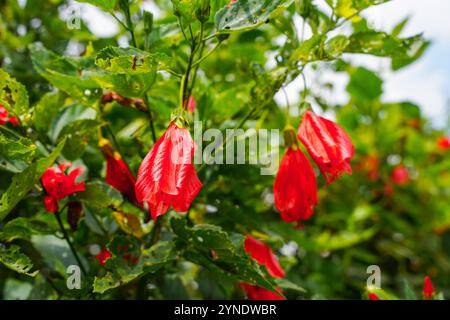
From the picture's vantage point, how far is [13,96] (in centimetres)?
80

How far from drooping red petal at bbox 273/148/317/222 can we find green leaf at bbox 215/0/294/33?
0.27 m

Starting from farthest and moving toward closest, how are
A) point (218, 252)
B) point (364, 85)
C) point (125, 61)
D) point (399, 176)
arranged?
point (399, 176) < point (364, 85) < point (218, 252) < point (125, 61)

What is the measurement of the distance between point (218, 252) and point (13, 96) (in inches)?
15.3

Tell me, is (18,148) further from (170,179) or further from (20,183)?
(170,179)

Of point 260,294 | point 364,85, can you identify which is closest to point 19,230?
point 260,294

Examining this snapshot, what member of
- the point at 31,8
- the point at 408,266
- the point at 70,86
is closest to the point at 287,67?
the point at 70,86

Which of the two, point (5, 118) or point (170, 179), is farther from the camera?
point (5, 118)

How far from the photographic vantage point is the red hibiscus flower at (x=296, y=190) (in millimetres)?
852

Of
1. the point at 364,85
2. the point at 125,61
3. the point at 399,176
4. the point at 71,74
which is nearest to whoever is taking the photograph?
the point at 125,61

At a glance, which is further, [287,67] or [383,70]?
[383,70]
